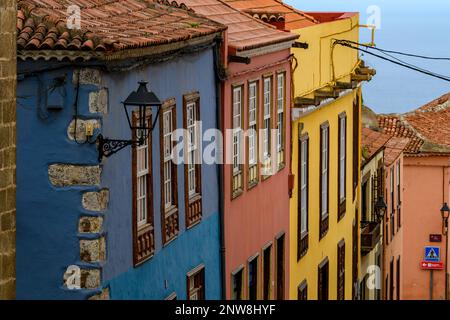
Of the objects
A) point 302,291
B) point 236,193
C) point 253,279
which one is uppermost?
point 236,193

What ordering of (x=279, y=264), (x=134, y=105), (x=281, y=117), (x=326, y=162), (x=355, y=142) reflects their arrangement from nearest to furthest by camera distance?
(x=134, y=105) < (x=281, y=117) < (x=279, y=264) < (x=326, y=162) < (x=355, y=142)

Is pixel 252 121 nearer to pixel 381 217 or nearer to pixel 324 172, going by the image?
pixel 324 172

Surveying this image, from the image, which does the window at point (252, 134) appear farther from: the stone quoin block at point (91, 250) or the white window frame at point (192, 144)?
the stone quoin block at point (91, 250)

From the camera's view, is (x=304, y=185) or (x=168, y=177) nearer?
(x=168, y=177)

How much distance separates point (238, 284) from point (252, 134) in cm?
214

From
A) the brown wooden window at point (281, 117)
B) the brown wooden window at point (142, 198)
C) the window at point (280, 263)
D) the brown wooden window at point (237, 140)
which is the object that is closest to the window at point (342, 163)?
the window at point (280, 263)

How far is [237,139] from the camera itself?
2123cm

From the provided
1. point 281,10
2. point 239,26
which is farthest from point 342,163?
point 239,26

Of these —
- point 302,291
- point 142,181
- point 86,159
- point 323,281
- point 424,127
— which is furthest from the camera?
point 424,127

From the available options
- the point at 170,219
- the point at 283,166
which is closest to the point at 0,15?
the point at 170,219

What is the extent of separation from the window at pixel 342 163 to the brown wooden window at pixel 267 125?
6.94 m

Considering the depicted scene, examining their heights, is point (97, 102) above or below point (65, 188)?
above

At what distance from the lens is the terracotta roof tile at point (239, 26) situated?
21.2 meters

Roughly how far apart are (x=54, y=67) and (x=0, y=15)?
197 cm
